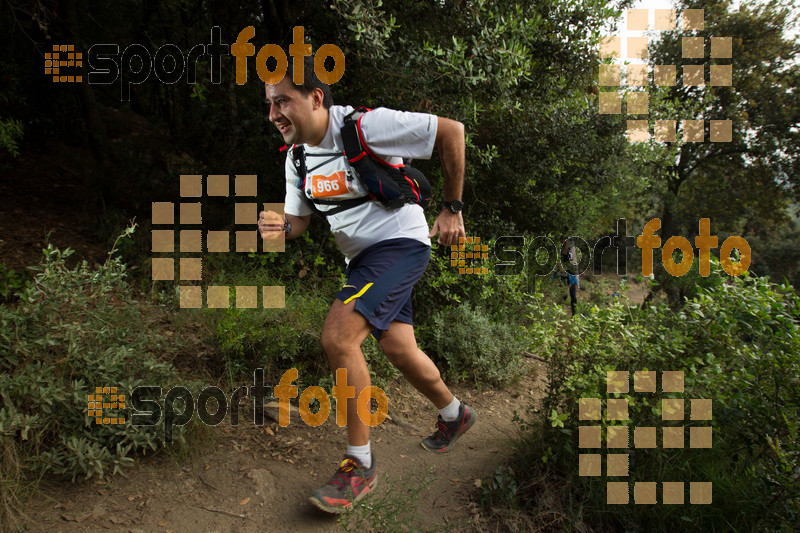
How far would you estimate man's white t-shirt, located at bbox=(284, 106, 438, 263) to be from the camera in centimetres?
249

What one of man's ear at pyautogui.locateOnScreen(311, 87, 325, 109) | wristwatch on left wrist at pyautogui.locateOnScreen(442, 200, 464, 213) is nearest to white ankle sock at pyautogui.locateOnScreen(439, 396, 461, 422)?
wristwatch on left wrist at pyautogui.locateOnScreen(442, 200, 464, 213)

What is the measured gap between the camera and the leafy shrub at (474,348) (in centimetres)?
482

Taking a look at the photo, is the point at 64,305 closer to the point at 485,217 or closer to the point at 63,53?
the point at 63,53

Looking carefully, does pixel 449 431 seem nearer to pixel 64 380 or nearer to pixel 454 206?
pixel 454 206

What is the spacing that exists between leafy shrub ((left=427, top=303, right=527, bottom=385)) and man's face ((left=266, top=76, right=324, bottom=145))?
9.10 ft

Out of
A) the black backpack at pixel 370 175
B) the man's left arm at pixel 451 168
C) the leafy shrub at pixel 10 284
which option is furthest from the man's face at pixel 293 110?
the leafy shrub at pixel 10 284

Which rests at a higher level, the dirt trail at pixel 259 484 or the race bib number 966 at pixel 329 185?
the race bib number 966 at pixel 329 185

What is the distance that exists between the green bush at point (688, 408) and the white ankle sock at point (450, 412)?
49 centimetres
